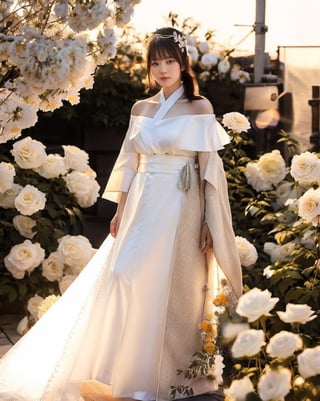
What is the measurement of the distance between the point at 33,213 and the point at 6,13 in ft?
12.3

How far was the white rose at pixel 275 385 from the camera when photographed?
102 inches

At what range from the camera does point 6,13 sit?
2889 millimetres

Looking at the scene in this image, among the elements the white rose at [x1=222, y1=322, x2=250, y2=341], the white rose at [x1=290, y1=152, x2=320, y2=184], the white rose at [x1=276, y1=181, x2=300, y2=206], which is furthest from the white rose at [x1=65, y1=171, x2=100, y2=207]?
the white rose at [x1=222, y1=322, x2=250, y2=341]

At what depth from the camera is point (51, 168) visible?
6.67 meters

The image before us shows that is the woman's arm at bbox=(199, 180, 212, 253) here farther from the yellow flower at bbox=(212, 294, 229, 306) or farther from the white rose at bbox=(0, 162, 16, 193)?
the white rose at bbox=(0, 162, 16, 193)

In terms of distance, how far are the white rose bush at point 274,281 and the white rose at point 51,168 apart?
3.51 ft

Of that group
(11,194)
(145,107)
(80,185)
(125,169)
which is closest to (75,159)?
(80,185)

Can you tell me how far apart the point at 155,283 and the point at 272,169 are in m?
1.83

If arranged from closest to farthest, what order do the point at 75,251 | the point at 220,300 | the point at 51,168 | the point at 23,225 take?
the point at 220,300 < the point at 75,251 < the point at 23,225 < the point at 51,168

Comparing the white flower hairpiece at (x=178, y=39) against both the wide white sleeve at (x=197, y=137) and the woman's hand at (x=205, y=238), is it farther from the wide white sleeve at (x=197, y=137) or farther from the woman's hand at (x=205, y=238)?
the woman's hand at (x=205, y=238)

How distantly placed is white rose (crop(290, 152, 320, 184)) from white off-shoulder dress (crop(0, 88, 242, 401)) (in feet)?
1.57

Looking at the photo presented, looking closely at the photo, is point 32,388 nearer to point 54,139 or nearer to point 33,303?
point 33,303

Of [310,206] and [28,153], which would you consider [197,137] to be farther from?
[28,153]

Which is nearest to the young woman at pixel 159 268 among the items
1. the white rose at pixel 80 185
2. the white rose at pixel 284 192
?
the white rose at pixel 284 192
